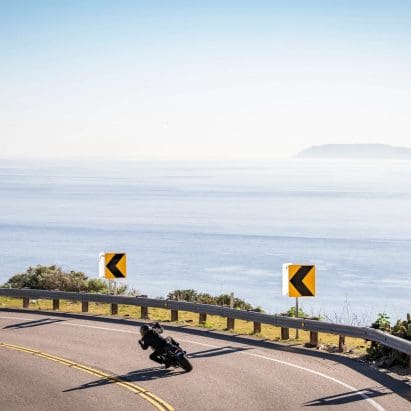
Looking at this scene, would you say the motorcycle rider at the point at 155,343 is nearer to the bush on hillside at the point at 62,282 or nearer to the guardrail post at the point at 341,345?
the guardrail post at the point at 341,345

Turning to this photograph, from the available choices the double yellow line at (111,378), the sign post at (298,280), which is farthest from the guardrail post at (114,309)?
the sign post at (298,280)

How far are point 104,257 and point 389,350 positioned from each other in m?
11.2

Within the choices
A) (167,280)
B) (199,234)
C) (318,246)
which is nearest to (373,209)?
(199,234)

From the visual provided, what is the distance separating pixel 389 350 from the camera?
1892 centimetres

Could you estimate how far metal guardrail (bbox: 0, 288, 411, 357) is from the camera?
1817cm

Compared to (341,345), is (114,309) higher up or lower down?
higher up

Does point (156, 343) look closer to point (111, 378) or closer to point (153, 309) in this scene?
point (111, 378)

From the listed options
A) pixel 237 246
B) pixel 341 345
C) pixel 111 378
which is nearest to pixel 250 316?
pixel 341 345

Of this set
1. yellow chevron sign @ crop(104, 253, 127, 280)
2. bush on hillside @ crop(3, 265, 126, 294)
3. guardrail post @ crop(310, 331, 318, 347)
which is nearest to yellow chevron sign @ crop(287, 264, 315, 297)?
guardrail post @ crop(310, 331, 318, 347)

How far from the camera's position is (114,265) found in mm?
27547

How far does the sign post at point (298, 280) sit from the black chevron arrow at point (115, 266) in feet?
22.4

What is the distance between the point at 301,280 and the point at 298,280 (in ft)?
0.26

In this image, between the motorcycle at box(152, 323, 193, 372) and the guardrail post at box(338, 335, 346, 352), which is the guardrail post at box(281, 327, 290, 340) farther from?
the motorcycle at box(152, 323, 193, 372)

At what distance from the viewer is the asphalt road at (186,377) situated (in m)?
14.8
